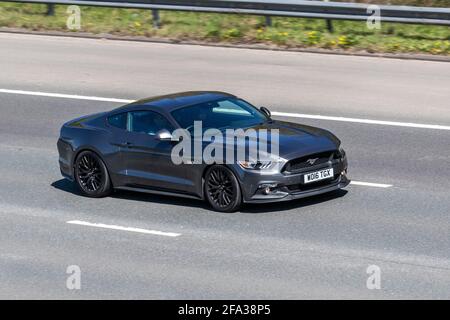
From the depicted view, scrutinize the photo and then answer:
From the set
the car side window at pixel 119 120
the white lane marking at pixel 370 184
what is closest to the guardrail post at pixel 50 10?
the car side window at pixel 119 120

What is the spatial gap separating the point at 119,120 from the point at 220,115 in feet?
5.06

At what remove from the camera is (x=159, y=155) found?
584 inches

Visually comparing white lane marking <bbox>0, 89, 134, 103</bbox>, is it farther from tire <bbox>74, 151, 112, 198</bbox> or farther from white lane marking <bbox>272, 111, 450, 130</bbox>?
tire <bbox>74, 151, 112, 198</bbox>

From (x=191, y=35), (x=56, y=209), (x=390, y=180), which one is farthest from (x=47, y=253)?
(x=191, y=35)

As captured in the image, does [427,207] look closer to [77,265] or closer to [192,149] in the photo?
[192,149]

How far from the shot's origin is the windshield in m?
14.9

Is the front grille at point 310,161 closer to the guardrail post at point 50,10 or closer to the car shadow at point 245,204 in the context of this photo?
the car shadow at point 245,204

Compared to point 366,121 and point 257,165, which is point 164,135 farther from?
point 366,121

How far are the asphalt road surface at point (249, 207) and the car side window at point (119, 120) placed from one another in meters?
1.02

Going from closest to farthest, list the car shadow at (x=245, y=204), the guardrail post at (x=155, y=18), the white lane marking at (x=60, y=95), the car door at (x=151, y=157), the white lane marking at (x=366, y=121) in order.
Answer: the car shadow at (x=245, y=204) < the car door at (x=151, y=157) < the white lane marking at (x=366, y=121) < the white lane marking at (x=60, y=95) < the guardrail post at (x=155, y=18)

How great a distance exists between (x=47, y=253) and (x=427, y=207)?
4968 mm

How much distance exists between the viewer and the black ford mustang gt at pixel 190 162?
14.0m

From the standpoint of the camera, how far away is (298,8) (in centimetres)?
2436

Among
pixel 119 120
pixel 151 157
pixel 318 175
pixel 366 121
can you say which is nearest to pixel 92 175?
pixel 119 120
